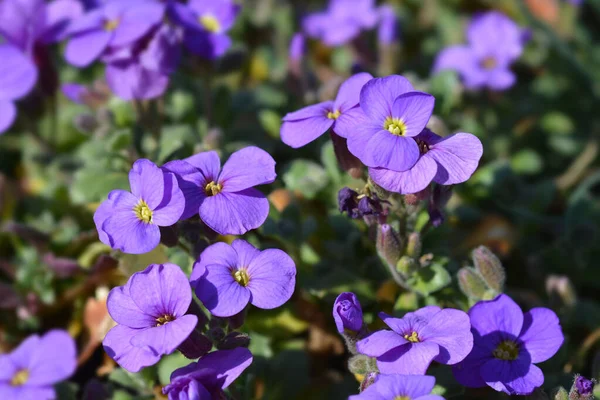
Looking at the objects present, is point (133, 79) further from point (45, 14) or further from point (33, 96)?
point (33, 96)

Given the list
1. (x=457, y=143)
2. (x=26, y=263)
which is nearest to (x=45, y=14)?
(x=26, y=263)

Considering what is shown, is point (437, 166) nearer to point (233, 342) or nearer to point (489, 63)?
point (233, 342)

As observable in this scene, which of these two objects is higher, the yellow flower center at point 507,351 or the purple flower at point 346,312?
the purple flower at point 346,312

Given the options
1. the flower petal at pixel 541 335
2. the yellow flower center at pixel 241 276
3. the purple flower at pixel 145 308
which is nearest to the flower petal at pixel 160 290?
the purple flower at pixel 145 308

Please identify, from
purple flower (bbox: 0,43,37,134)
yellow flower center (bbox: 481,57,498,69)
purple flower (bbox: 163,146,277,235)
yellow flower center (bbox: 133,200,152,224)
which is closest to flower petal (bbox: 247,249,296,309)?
purple flower (bbox: 163,146,277,235)

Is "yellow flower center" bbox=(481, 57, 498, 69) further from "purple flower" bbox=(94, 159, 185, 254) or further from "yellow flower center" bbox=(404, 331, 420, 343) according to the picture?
"purple flower" bbox=(94, 159, 185, 254)

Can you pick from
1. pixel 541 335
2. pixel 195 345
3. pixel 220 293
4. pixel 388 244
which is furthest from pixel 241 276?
pixel 541 335

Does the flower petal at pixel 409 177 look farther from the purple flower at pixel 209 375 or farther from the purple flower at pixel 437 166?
the purple flower at pixel 209 375
